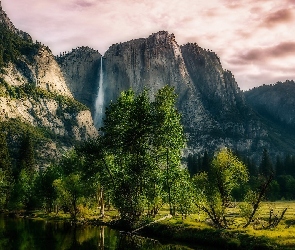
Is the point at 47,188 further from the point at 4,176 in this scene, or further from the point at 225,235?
the point at 225,235

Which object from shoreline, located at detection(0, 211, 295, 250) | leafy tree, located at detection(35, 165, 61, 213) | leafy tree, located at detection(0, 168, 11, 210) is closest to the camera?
shoreline, located at detection(0, 211, 295, 250)

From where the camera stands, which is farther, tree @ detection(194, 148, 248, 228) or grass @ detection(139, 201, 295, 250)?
tree @ detection(194, 148, 248, 228)

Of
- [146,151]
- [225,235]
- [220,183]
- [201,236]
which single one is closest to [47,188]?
[146,151]

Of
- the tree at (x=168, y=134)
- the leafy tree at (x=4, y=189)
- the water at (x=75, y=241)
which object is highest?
the tree at (x=168, y=134)

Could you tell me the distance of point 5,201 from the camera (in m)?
112

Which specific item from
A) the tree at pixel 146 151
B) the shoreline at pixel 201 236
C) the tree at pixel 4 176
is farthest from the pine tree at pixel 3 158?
the tree at pixel 146 151

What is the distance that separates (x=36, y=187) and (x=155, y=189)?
187ft

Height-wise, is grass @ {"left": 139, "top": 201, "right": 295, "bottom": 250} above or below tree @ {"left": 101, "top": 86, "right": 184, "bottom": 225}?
below

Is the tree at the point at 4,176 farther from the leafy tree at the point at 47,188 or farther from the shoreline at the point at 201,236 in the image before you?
the shoreline at the point at 201,236

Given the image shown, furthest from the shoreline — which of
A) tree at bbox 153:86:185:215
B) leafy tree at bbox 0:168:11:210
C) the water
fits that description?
leafy tree at bbox 0:168:11:210

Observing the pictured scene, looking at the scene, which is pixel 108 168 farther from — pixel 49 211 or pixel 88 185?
pixel 49 211

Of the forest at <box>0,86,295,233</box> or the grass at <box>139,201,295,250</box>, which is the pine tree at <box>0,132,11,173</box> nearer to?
the forest at <box>0,86,295,233</box>

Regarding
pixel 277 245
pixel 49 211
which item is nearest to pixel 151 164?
pixel 277 245

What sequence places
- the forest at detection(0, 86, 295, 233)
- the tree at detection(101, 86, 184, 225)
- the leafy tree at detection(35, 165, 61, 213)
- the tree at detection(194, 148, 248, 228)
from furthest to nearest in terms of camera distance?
1. the leafy tree at detection(35, 165, 61, 213)
2. the tree at detection(101, 86, 184, 225)
3. the forest at detection(0, 86, 295, 233)
4. the tree at detection(194, 148, 248, 228)
